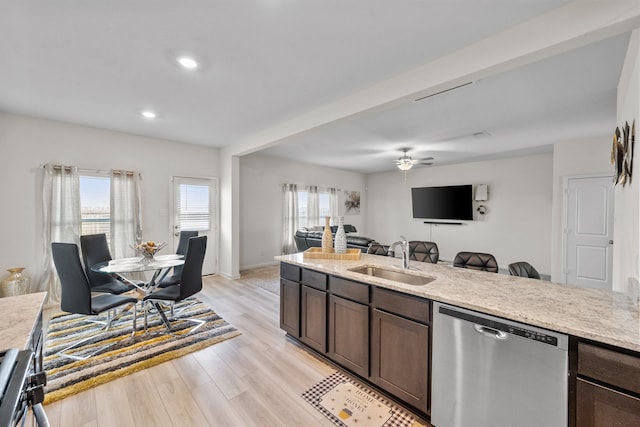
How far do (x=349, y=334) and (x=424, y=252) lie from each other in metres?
1.84

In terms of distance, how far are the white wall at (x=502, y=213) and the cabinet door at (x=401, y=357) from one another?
582 centimetres

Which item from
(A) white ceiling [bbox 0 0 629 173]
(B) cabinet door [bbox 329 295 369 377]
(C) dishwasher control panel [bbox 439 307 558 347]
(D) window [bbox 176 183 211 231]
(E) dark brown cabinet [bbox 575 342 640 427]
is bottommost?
(B) cabinet door [bbox 329 295 369 377]

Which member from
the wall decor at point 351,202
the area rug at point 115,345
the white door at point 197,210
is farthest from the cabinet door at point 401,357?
the wall decor at point 351,202

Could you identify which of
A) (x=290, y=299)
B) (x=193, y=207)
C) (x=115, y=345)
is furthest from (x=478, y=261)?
(x=193, y=207)

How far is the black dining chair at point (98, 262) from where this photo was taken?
10.1ft

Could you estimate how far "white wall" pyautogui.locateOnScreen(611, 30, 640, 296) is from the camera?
163cm

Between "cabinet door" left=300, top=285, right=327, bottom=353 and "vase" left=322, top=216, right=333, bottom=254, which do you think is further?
"vase" left=322, top=216, right=333, bottom=254

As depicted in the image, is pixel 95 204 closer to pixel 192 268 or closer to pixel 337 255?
pixel 192 268

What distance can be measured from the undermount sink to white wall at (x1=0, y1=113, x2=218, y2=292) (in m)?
3.93

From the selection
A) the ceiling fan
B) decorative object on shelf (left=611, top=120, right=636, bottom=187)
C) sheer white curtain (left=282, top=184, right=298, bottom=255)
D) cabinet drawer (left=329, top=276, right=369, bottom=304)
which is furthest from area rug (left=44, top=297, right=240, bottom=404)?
the ceiling fan

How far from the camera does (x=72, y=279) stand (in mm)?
2465

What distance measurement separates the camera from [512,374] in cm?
132

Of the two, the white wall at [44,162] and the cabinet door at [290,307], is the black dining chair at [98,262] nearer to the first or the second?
the white wall at [44,162]

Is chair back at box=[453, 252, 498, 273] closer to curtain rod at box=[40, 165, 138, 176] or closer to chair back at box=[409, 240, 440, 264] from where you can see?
chair back at box=[409, 240, 440, 264]
